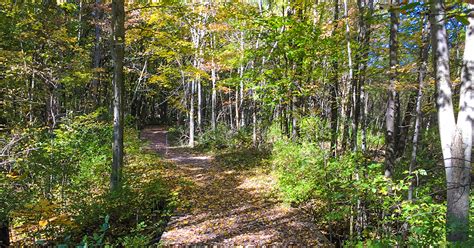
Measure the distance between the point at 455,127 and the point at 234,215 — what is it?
4740 mm

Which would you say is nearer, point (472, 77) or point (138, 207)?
point (472, 77)

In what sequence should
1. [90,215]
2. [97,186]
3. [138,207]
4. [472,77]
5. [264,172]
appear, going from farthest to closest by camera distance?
1. [264,172]
2. [97,186]
3. [138,207]
4. [90,215]
5. [472,77]

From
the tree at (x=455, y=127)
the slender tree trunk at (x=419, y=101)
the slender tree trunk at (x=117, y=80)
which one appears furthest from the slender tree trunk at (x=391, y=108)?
the slender tree trunk at (x=117, y=80)

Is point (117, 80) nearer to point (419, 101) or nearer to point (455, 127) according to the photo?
point (455, 127)

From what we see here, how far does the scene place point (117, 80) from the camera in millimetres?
6605

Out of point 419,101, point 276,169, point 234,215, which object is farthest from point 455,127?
point 276,169

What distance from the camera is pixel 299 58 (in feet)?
31.2

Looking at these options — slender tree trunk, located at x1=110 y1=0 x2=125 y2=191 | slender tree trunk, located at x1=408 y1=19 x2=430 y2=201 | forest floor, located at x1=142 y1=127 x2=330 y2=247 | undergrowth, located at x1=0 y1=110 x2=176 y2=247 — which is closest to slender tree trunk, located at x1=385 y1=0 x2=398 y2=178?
slender tree trunk, located at x1=408 y1=19 x2=430 y2=201

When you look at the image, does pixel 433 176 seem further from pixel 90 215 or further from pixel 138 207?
pixel 90 215

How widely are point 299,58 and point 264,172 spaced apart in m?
4.21

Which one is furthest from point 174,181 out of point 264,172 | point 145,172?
point 264,172

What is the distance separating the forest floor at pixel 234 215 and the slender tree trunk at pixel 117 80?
1721 millimetres

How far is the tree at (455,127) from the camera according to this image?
346 cm

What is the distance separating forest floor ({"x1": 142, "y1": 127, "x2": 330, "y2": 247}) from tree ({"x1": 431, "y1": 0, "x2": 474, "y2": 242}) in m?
2.31
